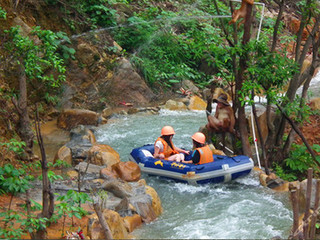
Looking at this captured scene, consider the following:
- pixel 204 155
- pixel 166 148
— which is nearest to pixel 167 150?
pixel 166 148

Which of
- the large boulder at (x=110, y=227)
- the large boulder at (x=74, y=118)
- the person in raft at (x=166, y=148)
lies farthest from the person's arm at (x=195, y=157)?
the large boulder at (x=74, y=118)

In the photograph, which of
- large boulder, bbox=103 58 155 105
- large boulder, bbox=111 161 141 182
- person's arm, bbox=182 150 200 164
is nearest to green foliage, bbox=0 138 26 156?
large boulder, bbox=111 161 141 182

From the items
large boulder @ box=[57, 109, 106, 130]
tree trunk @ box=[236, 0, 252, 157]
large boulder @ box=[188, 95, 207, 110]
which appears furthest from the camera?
large boulder @ box=[188, 95, 207, 110]

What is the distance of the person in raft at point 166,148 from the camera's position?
778cm

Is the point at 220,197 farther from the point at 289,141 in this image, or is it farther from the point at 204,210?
the point at 289,141

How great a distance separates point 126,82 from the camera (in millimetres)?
13305

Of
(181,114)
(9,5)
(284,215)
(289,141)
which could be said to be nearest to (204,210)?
(284,215)

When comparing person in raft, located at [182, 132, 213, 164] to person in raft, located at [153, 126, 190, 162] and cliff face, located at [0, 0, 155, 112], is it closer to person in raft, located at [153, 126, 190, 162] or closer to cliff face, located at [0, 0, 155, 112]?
person in raft, located at [153, 126, 190, 162]

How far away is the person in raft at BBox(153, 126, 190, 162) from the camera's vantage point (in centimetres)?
778

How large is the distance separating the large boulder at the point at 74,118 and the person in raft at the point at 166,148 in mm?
3416

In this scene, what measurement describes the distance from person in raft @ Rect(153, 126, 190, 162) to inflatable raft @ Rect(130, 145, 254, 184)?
0.28 meters

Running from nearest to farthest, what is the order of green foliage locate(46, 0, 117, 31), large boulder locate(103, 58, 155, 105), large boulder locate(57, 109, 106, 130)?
1. large boulder locate(57, 109, 106, 130)
2. green foliage locate(46, 0, 117, 31)
3. large boulder locate(103, 58, 155, 105)

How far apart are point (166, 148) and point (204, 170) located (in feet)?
3.45

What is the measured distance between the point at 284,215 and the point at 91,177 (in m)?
3.26
